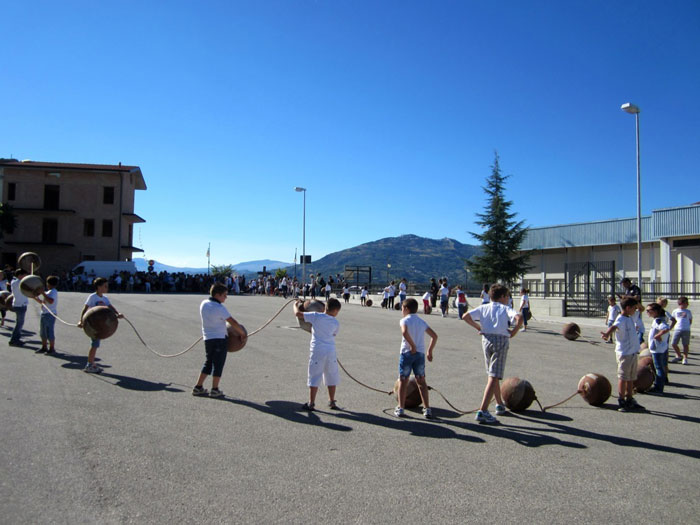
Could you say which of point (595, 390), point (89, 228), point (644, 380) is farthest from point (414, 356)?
point (89, 228)

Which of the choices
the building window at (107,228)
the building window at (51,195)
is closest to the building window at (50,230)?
the building window at (51,195)

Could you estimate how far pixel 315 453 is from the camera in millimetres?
5070

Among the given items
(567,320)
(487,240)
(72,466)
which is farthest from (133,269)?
(72,466)

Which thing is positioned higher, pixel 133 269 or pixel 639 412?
pixel 133 269

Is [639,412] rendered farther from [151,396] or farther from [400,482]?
[151,396]

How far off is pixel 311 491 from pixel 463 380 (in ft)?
17.5

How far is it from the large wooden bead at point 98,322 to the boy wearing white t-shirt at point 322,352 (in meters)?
3.66

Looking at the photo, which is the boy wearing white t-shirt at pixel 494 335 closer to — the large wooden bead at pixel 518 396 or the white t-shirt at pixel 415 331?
the large wooden bead at pixel 518 396

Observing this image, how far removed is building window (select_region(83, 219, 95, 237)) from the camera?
5100 centimetres

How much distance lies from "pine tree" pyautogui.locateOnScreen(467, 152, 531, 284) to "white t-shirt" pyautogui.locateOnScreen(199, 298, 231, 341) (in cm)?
3562

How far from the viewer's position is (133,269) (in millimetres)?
43062

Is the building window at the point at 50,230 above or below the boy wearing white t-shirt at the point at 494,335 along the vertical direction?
above

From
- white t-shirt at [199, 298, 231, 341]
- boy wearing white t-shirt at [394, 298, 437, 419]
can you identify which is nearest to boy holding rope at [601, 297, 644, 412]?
boy wearing white t-shirt at [394, 298, 437, 419]

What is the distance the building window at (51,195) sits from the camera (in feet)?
167
